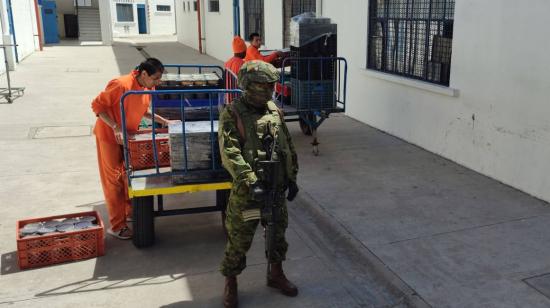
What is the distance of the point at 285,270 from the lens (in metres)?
4.14

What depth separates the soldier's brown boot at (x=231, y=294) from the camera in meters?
3.55

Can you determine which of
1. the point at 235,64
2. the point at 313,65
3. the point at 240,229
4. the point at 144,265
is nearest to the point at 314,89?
the point at 313,65

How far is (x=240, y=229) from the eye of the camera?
343cm

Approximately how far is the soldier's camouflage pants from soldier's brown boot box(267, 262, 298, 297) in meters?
0.22

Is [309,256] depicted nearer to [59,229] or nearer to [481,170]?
[59,229]

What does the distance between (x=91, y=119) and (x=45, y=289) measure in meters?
6.47

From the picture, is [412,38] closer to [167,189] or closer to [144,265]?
[167,189]

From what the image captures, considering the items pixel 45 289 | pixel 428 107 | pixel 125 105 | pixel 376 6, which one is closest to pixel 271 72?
pixel 125 105

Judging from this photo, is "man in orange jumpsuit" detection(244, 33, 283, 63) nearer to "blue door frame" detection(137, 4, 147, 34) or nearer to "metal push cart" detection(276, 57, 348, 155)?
"metal push cart" detection(276, 57, 348, 155)

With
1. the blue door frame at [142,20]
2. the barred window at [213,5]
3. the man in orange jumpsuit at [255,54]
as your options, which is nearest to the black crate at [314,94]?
the man in orange jumpsuit at [255,54]

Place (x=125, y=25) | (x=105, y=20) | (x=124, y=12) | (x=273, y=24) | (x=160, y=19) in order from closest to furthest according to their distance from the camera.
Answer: (x=273, y=24) < (x=105, y=20) < (x=125, y=25) < (x=124, y=12) < (x=160, y=19)

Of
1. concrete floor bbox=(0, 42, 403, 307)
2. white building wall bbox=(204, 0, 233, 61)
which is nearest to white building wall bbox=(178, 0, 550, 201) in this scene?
Answer: concrete floor bbox=(0, 42, 403, 307)

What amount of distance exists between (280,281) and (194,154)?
4.00ft

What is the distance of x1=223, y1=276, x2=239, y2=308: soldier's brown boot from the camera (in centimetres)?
355
